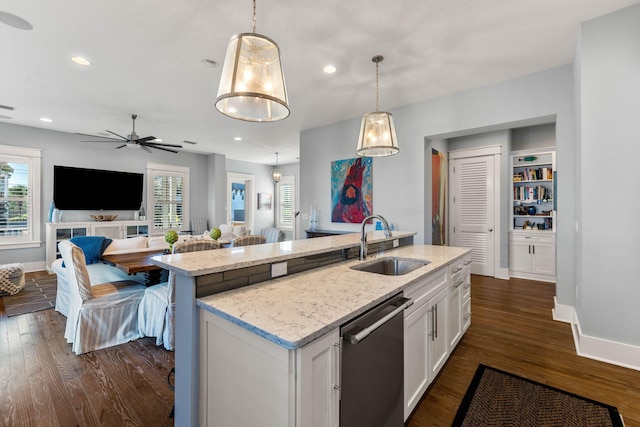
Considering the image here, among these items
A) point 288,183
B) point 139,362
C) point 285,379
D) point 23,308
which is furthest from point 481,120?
point 288,183

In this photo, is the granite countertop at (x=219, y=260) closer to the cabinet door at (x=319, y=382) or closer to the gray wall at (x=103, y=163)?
the cabinet door at (x=319, y=382)

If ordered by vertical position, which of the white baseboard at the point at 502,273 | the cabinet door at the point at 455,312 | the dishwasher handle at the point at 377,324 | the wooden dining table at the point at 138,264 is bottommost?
the white baseboard at the point at 502,273

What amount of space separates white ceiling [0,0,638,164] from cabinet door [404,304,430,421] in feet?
7.52

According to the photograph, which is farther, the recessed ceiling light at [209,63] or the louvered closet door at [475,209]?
the louvered closet door at [475,209]

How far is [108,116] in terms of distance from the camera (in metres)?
4.77

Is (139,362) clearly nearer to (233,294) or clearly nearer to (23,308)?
(233,294)

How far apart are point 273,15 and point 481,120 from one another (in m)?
2.86

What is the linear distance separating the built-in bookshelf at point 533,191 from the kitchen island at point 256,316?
473 centimetres

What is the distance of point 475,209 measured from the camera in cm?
530

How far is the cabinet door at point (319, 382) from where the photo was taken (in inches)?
37.3

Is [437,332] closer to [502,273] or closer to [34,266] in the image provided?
[502,273]

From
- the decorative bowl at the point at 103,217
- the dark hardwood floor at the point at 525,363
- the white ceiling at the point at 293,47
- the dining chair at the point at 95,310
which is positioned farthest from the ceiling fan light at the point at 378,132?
the decorative bowl at the point at 103,217

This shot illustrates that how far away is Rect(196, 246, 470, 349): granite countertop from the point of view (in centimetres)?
102

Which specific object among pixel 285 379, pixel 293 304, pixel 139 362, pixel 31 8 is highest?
pixel 31 8
